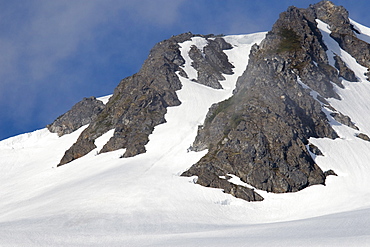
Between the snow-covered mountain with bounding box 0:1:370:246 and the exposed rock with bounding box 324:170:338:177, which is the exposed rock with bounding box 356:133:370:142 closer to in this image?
the snow-covered mountain with bounding box 0:1:370:246

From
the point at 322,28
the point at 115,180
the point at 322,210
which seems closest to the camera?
the point at 322,210

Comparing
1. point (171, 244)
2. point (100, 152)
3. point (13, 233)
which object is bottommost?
point (171, 244)

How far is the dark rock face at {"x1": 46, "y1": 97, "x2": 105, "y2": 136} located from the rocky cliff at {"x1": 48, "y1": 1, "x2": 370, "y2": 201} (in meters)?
0.30

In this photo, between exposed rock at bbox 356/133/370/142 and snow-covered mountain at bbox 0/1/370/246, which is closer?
snow-covered mountain at bbox 0/1/370/246

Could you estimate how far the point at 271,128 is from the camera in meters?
67.9

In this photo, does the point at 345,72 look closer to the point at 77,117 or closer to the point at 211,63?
the point at 211,63

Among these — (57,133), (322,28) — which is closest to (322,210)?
(57,133)

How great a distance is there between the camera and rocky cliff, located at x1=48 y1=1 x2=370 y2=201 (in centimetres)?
6131

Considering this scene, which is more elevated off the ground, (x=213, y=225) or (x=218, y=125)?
(x=218, y=125)

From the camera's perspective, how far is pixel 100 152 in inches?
3280

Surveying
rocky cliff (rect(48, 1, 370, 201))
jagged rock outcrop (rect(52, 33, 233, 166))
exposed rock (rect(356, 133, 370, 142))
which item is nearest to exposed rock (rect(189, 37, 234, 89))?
jagged rock outcrop (rect(52, 33, 233, 166))

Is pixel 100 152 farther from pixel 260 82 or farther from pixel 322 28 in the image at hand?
pixel 322 28

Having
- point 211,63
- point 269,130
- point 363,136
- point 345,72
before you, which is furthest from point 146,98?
Answer: point 345,72

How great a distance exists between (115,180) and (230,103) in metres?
30.8
